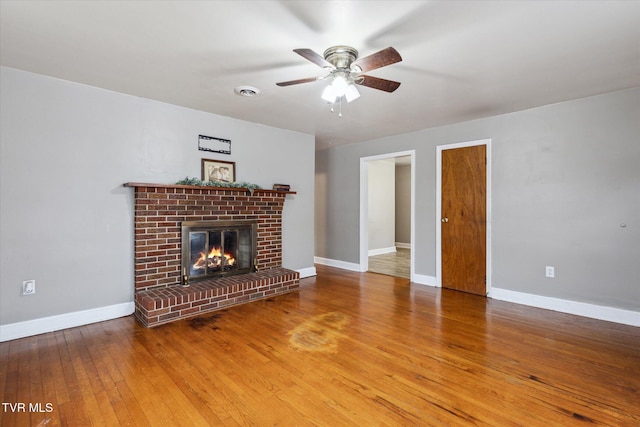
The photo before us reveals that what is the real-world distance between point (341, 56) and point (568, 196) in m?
3.06

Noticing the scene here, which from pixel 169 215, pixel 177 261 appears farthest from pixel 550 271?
pixel 169 215

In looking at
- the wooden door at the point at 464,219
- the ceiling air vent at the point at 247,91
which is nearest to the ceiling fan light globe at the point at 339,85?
the ceiling air vent at the point at 247,91

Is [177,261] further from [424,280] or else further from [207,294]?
[424,280]

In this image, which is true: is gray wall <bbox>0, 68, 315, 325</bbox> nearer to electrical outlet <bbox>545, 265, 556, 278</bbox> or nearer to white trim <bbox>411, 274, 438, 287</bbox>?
white trim <bbox>411, 274, 438, 287</bbox>

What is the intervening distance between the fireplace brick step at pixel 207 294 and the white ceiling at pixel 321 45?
2.12 m

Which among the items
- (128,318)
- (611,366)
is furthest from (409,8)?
(128,318)

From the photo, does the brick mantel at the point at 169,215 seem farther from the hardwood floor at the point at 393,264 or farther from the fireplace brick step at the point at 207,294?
the hardwood floor at the point at 393,264

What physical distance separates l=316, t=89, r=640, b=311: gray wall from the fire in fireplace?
2756 millimetres

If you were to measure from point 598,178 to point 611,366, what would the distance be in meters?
2.00

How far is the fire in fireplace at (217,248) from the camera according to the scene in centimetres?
376

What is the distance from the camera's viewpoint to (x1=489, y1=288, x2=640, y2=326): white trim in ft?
10.4

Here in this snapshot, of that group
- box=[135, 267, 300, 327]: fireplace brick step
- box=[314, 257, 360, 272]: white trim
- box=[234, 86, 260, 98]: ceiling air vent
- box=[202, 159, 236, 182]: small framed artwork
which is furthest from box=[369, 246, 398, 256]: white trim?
box=[234, 86, 260, 98]: ceiling air vent

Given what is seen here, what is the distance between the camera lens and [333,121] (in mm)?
4316

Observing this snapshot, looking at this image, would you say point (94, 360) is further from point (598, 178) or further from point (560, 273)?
point (598, 178)
